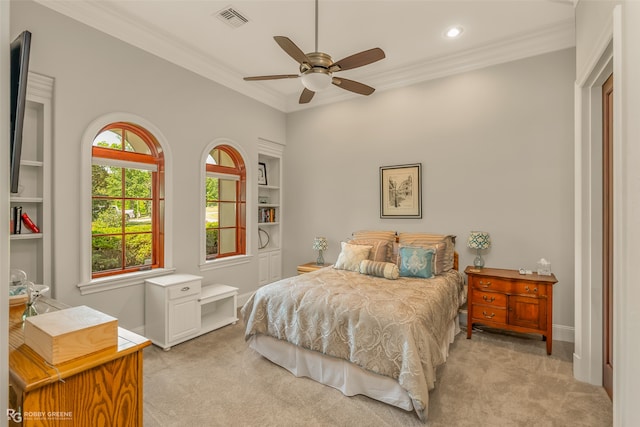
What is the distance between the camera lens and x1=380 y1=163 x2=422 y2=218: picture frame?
13.5ft

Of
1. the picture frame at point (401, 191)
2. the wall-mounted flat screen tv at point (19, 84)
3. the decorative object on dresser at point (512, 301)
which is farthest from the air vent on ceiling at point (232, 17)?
the decorative object on dresser at point (512, 301)

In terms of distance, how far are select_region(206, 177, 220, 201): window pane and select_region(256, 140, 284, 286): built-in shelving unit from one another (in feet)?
2.44

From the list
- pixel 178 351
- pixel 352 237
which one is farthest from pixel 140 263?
pixel 352 237

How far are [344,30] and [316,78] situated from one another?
130cm

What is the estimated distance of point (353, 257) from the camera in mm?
3678

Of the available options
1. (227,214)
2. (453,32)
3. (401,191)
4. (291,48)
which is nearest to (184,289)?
(227,214)

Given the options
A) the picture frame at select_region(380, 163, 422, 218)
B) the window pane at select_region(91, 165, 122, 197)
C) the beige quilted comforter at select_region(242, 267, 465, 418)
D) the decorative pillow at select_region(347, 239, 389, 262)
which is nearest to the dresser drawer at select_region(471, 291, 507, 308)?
the beige quilted comforter at select_region(242, 267, 465, 418)

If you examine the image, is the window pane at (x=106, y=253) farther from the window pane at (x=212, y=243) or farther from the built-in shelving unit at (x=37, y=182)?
the window pane at (x=212, y=243)

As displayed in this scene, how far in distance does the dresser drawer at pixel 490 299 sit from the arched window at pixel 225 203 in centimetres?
315

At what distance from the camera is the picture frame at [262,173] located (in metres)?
5.19

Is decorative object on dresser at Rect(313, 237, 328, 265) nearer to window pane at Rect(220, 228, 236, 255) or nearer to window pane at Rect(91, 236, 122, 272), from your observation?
window pane at Rect(220, 228, 236, 255)

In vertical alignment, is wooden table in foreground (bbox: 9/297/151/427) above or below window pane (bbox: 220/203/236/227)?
below

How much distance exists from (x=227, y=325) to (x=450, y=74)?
4.10 meters

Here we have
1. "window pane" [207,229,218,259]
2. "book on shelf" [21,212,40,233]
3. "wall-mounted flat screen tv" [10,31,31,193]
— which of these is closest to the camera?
"wall-mounted flat screen tv" [10,31,31,193]
